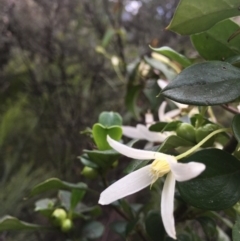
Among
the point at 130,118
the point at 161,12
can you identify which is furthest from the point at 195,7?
the point at 161,12

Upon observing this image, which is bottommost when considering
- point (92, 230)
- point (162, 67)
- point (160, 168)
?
point (92, 230)

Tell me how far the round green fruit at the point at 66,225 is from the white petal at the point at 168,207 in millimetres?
237

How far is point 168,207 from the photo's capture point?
28 centimetres

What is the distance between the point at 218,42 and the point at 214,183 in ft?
0.51

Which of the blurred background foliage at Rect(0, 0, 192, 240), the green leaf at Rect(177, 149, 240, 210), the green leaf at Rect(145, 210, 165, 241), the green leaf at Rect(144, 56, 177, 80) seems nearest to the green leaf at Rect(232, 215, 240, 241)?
the green leaf at Rect(177, 149, 240, 210)

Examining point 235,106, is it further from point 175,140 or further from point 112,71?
point 112,71

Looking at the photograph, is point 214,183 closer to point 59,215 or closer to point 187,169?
point 187,169

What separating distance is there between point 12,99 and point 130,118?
0.30 m

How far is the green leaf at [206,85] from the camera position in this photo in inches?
11.3

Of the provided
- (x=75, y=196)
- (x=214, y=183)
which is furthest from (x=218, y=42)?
(x=75, y=196)

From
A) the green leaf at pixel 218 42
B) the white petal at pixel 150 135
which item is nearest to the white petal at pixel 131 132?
the white petal at pixel 150 135

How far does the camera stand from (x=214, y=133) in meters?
0.35

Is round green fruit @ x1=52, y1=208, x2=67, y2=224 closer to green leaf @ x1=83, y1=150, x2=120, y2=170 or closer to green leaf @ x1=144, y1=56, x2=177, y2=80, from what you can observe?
green leaf @ x1=83, y1=150, x2=120, y2=170

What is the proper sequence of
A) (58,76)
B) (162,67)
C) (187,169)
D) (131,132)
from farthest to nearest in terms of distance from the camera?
→ (58,76) → (162,67) → (131,132) → (187,169)
